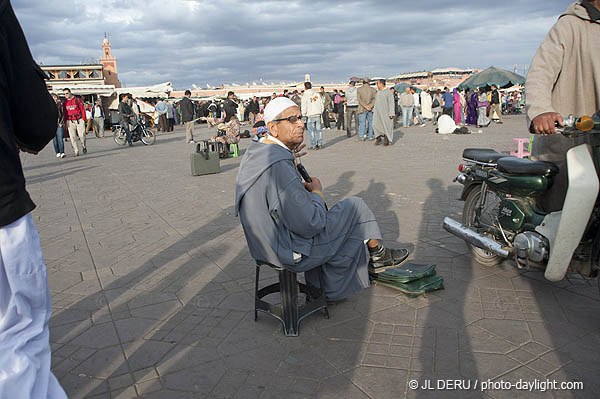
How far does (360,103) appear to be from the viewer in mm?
14227

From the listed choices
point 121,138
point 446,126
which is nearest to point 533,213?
point 446,126

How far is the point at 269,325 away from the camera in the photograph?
324 centimetres

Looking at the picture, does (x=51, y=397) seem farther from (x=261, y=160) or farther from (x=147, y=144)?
(x=147, y=144)

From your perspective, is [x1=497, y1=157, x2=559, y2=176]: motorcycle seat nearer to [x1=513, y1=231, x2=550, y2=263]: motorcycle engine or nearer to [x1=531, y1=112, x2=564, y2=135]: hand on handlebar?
[x1=513, y1=231, x2=550, y2=263]: motorcycle engine

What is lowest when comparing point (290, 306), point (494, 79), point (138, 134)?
point (290, 306)

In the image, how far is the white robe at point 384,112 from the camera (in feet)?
44.3

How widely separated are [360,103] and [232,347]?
12145 mm

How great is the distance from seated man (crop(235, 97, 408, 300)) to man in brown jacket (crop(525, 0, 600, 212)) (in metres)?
1.37

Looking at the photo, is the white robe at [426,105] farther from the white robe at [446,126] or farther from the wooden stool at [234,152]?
the wooden stool at [234,152]

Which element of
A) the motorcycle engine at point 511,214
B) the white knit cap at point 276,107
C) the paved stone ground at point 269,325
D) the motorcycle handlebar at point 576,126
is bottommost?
the paved stone ground at point 269,325

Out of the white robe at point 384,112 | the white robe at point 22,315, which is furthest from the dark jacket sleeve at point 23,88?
the white robe at point 384,112

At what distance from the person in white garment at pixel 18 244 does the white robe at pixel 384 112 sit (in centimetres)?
1239

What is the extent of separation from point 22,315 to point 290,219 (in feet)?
4.92

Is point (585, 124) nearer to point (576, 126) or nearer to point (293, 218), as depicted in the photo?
point (576, 126)
